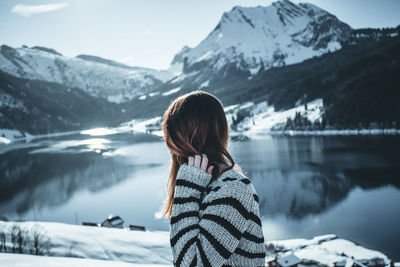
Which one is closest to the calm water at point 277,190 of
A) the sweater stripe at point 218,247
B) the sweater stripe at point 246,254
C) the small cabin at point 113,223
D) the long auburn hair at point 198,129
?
the small cabin at point 113,223

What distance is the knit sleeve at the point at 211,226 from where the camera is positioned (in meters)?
1.65

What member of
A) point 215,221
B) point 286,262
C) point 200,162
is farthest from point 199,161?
point 286,262

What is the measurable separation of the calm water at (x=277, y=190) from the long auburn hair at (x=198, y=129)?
14.9 metres

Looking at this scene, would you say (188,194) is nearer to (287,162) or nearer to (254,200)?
(254,200)

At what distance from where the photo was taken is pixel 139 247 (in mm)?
21094

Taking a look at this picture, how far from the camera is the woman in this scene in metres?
1.66

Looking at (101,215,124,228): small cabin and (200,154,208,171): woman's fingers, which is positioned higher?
(200,154,208,171): woman's fingers

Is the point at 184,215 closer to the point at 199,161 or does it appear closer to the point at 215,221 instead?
the point at 215,221

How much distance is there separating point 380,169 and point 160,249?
141ft

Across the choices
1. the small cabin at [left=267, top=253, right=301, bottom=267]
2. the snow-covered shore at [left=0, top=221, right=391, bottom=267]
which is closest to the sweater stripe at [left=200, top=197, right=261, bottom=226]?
the snow-covered shore at [left=0, top=221, right=391, bottom=267]

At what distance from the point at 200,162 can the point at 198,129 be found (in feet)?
0.81

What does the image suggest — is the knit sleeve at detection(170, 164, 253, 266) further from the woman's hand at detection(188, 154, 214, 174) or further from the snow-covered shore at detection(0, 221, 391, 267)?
the snow-covered shore at detection(0, 221, 391, 267)

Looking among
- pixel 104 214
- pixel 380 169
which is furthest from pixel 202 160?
pixel 380 169

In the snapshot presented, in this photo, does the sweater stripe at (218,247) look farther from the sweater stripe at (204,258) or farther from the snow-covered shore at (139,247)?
the snow-covered shore at (139,247)
